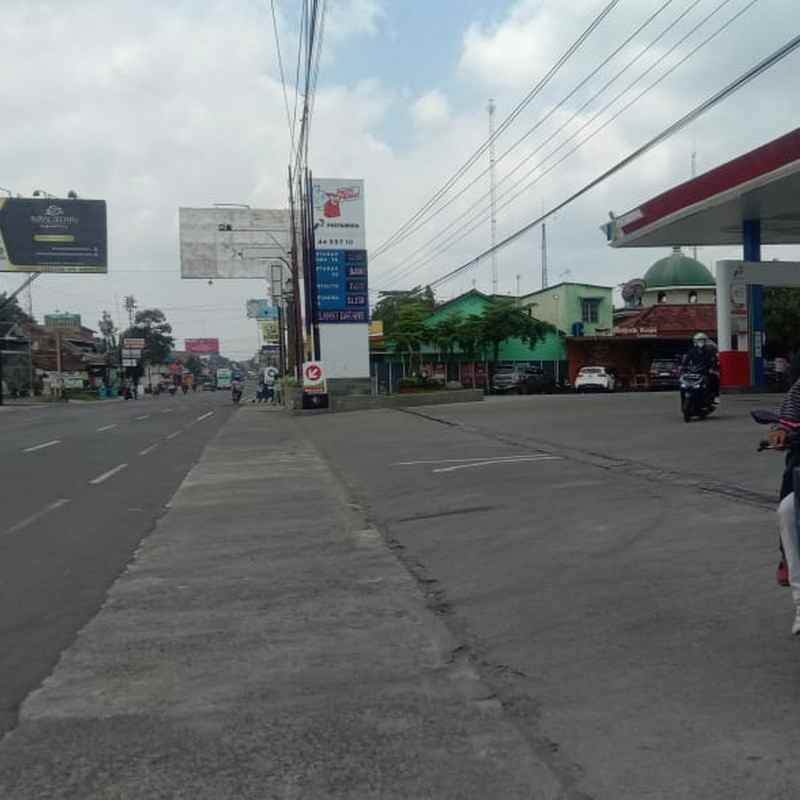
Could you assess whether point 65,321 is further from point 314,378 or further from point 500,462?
point 500,462

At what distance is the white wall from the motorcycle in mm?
18941

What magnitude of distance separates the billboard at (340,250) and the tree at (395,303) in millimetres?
15588

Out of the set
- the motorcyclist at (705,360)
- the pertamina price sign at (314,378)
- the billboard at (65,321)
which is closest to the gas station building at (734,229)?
the motorcyclist at (705,360)

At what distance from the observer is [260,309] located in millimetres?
76625

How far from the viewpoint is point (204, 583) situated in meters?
7.17

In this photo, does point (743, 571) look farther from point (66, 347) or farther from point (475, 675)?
point (66, 347)

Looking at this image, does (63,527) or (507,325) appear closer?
(63,527)

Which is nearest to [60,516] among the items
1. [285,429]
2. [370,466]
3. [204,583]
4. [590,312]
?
[204,583]

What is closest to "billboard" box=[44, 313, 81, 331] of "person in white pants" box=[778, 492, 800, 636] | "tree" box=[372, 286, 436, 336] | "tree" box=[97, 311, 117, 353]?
"tree" box=[97, 311, 117, 353]

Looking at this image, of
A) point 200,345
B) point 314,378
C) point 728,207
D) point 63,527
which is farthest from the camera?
point 200,345

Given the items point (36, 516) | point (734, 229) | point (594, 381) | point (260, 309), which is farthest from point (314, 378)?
point (260, 309)

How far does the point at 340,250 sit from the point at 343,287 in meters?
1.42

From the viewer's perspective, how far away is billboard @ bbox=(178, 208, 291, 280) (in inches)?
1946

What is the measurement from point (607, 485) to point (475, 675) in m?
6.30
